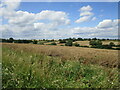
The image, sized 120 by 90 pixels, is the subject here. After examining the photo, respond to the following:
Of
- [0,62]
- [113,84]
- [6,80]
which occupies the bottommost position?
[113,84]

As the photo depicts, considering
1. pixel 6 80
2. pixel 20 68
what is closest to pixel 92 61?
pixel 20 68

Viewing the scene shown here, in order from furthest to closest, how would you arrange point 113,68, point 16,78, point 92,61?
point 92,61 < point 113,68 < point 16,78

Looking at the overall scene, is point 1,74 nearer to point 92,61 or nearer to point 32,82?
point 32,82

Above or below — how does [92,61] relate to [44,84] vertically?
above

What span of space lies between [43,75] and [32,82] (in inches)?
18.9

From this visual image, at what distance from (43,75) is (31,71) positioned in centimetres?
50

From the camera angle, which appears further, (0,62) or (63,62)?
(63,62)

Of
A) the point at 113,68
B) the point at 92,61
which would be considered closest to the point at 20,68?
the point at 92,61

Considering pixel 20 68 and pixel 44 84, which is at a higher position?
pixel 20 68

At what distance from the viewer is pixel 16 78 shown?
4523 millimetres

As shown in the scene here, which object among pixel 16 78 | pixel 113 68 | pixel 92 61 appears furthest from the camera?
pixel 92 61

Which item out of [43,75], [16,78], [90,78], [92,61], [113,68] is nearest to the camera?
[16,78]

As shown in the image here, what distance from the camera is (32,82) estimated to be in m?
4.53

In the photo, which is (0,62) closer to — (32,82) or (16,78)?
(16,78)
